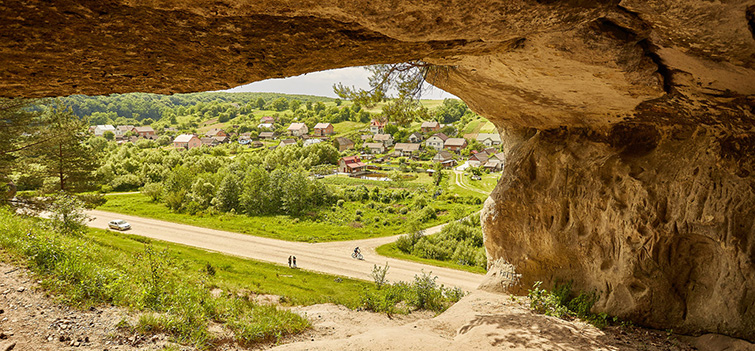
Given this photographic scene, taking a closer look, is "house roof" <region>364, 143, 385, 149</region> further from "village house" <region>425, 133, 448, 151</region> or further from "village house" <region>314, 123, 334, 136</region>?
"village house" <region>314, 123, 334, 136</region>

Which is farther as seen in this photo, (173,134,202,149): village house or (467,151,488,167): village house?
(173,134,202,149): village house

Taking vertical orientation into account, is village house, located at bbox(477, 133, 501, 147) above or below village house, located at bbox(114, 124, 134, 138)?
above

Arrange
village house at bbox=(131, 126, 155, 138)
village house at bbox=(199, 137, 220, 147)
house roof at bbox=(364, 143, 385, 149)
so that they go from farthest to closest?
village house at bbox=(131, 126, 155, 138)
village house at bbox=(199, 137, 220, 147)
house roof at bbox=(364, 143, 385, 149)

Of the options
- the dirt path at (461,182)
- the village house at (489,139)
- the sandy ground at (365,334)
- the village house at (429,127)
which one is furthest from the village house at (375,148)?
the sandy ground at (365,334)

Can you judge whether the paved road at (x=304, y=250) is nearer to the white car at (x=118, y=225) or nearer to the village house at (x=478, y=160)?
the white car at (x=118, y=225)

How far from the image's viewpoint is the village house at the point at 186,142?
344ft

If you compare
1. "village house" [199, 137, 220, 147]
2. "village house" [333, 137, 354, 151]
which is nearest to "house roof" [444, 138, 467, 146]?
"village house" [333, 137, 354, 151]

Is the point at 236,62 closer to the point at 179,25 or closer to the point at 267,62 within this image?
the point at 267,62

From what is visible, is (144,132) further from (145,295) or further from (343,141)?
(145,295)

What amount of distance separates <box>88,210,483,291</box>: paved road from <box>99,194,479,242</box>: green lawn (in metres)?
1.76

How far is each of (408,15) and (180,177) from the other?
53.7m

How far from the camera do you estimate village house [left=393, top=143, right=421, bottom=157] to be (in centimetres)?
9638

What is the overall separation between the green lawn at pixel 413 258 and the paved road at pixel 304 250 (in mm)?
817

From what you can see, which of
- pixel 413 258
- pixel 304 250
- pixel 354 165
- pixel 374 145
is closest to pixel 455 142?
pixel 374 145
